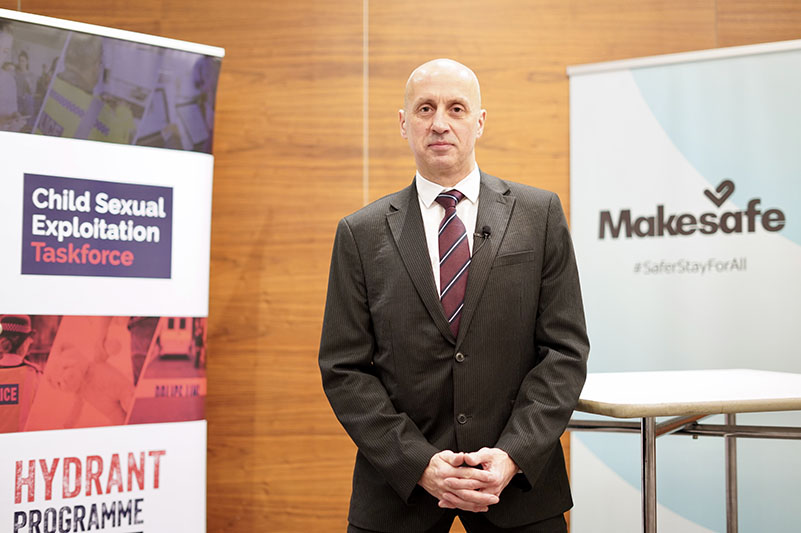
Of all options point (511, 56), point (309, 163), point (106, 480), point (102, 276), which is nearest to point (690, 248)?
point (511, 56)

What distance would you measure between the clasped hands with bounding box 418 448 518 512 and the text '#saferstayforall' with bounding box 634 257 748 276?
2.00 metres

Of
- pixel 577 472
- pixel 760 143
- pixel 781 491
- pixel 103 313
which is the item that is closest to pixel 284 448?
pixel 103 313

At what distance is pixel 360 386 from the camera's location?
66.2 inches

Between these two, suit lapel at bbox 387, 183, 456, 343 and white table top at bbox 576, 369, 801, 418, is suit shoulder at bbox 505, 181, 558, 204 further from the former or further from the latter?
white table top at bbox 576, 369, 801, 418

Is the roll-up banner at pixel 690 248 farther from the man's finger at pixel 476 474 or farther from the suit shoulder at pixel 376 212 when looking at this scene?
the man's finger at pixel 476 474

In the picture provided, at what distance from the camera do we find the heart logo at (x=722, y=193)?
3203 mm

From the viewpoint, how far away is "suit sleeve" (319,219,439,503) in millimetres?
1588

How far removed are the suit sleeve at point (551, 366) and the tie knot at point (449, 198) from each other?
24 centimetres

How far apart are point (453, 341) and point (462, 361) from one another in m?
0.05

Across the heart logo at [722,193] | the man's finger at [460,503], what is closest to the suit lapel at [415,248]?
the man's finger at [460,503]

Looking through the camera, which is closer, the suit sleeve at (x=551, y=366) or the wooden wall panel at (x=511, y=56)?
the suit sleeve at (x=551, y=366)

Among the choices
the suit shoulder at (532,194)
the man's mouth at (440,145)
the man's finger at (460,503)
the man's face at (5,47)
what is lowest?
the man's finger at (460,503)

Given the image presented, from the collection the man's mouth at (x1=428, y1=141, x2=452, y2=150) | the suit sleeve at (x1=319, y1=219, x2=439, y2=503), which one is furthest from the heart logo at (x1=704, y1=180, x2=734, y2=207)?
the suit sleeve at (x1=319, y1=219, x2=439, y2=503)

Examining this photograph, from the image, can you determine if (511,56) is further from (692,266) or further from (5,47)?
(5,47)
